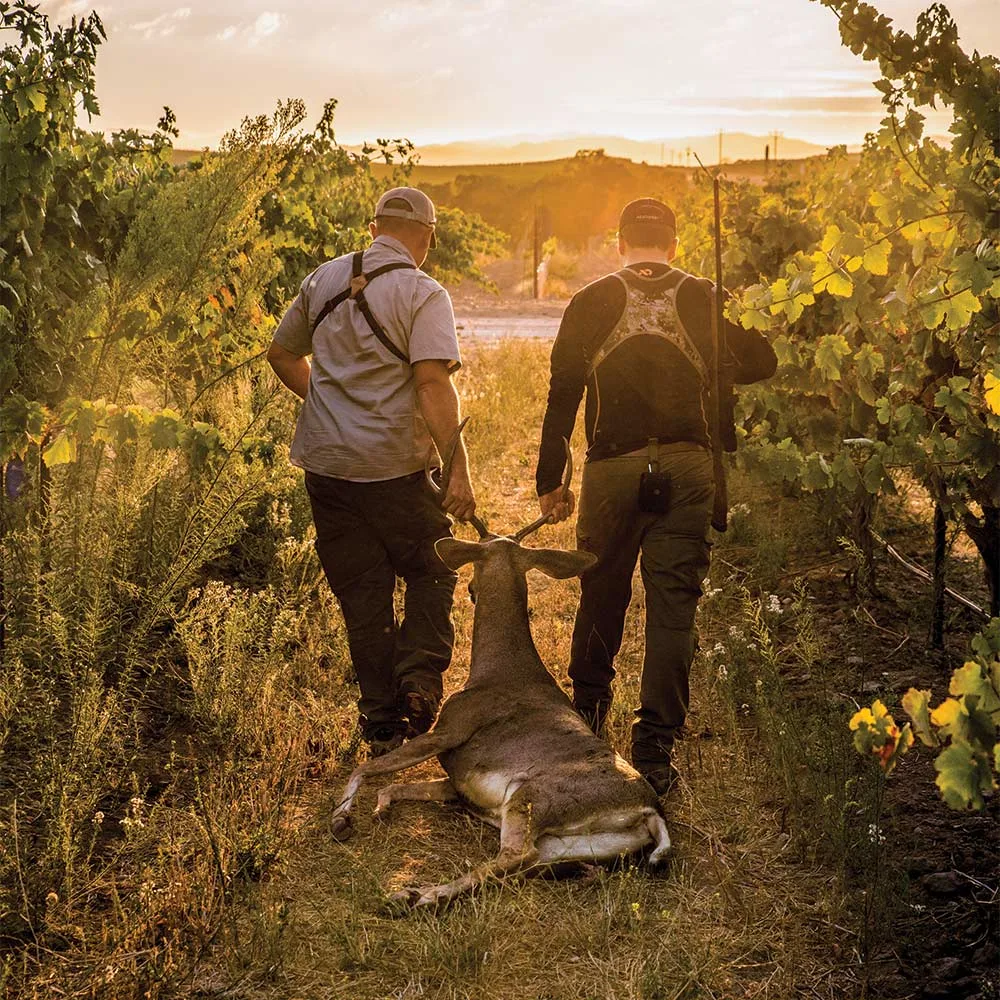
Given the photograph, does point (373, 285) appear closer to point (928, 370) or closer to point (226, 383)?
point (928, 370)

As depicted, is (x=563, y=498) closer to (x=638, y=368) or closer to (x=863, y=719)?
(x=638, y=368)

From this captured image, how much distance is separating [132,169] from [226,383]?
168 cm

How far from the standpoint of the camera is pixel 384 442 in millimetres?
5520

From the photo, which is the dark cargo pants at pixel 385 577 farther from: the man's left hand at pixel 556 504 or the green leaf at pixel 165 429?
the green leaf at pixel 165 429

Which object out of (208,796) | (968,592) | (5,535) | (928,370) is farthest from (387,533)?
(968,592)

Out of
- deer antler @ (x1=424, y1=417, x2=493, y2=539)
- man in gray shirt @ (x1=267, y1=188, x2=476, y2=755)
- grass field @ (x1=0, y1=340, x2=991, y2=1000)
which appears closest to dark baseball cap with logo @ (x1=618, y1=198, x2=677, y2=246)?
man in gray shirt @ (x1=267, y1=188, x2=476, y2=755)

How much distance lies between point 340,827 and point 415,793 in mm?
425

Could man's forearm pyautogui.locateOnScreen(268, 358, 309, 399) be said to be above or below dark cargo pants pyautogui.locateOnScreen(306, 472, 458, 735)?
above

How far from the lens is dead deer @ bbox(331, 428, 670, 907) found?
179 inches

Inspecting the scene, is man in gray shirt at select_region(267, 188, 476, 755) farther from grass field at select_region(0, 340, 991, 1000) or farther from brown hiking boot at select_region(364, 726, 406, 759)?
grass field at select_region(0, 340, 991, 1000)

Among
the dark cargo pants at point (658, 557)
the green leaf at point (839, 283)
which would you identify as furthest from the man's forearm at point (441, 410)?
the green leaf at point (839, 283)

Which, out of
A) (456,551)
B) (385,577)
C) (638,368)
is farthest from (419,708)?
(638,368)

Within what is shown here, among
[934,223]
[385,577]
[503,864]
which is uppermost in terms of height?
[934,223]

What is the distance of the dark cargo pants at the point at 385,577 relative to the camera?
222 inches
